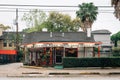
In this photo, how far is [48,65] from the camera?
1805 inches

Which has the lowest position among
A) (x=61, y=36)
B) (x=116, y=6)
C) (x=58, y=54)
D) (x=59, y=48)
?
(x=58, y=54)

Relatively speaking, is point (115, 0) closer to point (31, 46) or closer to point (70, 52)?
point (70, 52)

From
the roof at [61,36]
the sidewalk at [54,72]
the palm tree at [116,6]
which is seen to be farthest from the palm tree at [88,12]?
the sidewalk at [54,72]

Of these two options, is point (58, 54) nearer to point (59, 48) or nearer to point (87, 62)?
point (59, 48)

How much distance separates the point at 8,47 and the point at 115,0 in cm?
5475

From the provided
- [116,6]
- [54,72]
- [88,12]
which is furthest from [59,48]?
[88,12]

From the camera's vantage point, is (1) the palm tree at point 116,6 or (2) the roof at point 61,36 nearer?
(1) the palm tree at point 116,6

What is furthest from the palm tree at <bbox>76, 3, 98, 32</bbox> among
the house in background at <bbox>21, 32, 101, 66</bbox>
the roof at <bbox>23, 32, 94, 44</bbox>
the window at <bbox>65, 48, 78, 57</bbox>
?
the window at <bbox>65, 48, 78, 57</bbox>

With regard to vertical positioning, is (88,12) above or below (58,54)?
above

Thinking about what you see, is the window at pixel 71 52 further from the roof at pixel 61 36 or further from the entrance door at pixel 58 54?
the roof at pixel 61 36

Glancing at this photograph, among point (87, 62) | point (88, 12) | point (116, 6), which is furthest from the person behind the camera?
point (88, 12)

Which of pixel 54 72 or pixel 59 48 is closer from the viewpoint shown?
pixel 54 72

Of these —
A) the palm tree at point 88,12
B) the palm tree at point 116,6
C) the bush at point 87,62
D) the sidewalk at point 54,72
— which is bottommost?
the sidewalk at point 54,72

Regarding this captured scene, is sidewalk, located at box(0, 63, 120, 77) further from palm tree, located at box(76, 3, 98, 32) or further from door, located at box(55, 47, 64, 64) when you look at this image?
palm tree, located at box(76, 3, 98, 32)
